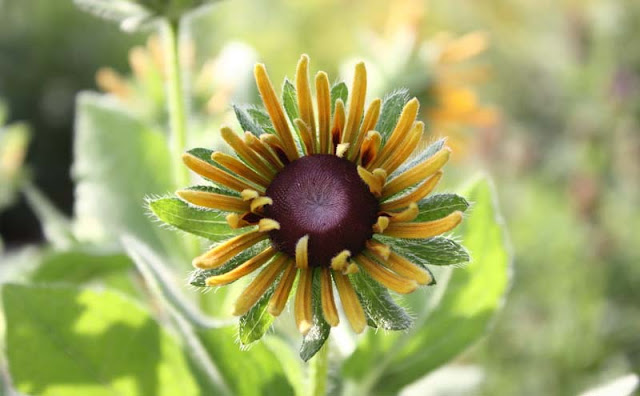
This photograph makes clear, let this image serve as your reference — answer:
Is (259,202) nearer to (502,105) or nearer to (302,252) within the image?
(302,252)

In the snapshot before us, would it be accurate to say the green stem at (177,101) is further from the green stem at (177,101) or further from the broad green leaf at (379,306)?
the broad green leaf at (379,306)

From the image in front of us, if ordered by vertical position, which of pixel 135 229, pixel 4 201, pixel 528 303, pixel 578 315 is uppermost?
pixel 135 229

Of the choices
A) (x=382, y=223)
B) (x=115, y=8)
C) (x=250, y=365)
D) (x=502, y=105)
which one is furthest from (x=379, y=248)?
(x=502, y=105)

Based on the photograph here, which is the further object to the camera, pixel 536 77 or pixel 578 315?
pixel 536 77

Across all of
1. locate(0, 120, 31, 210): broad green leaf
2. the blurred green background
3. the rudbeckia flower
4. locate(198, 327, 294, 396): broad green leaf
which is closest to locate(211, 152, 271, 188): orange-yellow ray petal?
the rudbeckia flower

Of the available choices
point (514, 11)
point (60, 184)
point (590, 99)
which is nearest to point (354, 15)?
point (514, 11)

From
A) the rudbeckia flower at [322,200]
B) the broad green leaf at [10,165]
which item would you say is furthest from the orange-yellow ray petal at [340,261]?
the broad green leaf at [10,165]

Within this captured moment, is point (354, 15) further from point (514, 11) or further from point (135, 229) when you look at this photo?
point (135, 229)
